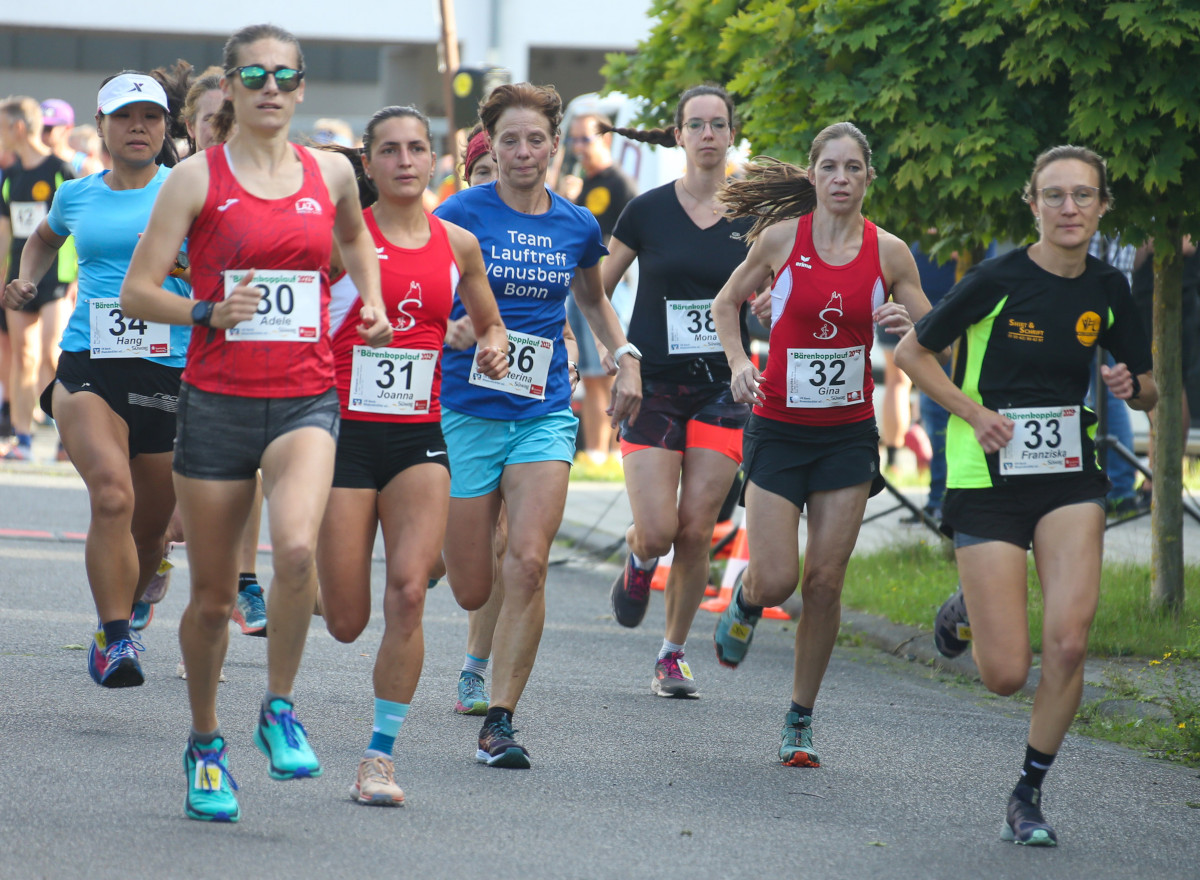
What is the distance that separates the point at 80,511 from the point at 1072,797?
28.2ft

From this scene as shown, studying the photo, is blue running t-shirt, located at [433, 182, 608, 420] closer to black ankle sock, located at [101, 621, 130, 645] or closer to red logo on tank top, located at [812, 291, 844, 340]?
red logo on tank top, located at [812, 291, 844, 340]

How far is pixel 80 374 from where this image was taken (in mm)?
6387

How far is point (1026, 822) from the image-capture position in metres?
5.06

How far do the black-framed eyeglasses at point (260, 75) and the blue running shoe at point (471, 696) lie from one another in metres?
2.67

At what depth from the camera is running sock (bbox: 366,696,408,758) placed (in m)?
5.14

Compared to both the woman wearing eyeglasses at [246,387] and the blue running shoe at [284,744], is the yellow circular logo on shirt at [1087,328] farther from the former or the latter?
the blue running shoe at [284,744]

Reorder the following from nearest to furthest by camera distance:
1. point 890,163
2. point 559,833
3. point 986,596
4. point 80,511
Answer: point 559,833
point 986,596
point 890,163
point 80,511

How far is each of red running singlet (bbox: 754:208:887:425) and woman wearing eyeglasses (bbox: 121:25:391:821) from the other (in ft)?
6.88

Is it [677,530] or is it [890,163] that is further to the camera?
[890,163]

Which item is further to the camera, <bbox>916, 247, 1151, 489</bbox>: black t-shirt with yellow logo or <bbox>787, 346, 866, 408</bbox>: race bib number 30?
<bbox>787, 346, 866, 408</bbox>: race bib number 30

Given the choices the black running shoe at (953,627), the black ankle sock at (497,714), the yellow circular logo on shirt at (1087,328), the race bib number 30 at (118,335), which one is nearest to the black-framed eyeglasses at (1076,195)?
the yellow circular logo on shirt at (1087,328)

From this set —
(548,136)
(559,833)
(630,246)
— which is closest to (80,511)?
(630,246)

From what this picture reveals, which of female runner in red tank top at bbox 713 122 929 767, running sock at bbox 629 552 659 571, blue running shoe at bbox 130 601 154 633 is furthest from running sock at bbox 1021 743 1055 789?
blue running shoe at bbox 130 601 154 633

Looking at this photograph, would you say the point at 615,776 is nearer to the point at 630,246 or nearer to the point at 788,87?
the point at 630,246
